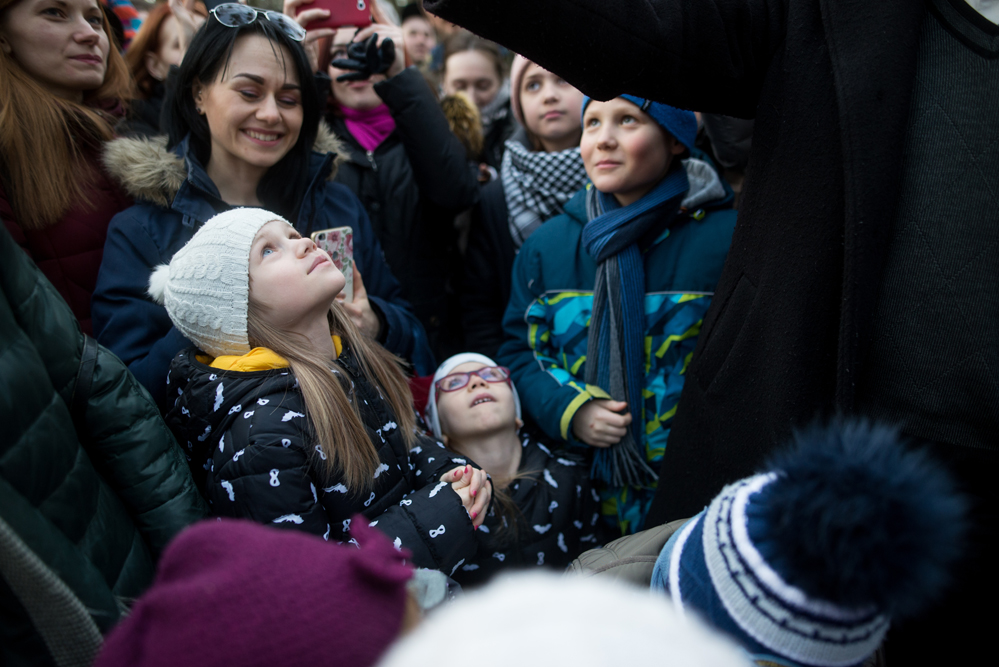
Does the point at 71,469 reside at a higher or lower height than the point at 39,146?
lower

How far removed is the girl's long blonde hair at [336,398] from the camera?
157 centimetres

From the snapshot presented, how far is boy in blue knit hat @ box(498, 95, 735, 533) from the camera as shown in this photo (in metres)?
2.21

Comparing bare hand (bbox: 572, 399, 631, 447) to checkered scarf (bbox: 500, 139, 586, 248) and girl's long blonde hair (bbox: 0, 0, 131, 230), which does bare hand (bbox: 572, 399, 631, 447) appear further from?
girl's long blonde hair (bbox: 0, 0, 131, 230)

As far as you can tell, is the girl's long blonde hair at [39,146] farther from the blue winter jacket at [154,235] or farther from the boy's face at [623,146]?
the boy's face at [623,146]

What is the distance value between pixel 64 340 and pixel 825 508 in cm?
130

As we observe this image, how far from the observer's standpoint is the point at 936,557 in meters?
0.82

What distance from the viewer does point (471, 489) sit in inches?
69.0

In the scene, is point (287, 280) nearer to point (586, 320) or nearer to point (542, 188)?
point (586, 320)

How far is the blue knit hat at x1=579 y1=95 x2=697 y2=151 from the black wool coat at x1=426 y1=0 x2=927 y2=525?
2.09 feet

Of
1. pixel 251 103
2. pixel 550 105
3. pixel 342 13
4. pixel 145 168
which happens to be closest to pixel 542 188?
pixel 550 105

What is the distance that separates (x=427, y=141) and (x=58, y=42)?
1.27m

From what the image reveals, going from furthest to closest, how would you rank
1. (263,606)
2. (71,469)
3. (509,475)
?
(509,475) → (71,469) → (263,606)

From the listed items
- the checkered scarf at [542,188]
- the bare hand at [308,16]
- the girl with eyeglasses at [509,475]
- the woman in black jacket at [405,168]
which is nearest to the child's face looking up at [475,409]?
the girl with eyeglasses at [509,475]

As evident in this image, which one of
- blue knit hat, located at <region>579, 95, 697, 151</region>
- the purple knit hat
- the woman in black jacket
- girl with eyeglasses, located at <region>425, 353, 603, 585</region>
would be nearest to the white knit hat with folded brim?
girl with eyeglasses, located at <region>425, 353, 603, 585</region>
